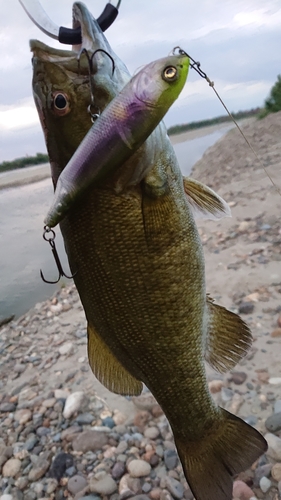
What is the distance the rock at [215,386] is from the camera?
3.39 m

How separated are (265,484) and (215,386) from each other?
3.10 feet

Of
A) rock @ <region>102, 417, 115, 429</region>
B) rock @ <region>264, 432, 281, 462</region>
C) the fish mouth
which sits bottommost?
rock @ <region>102, 417, 115, 429</region>

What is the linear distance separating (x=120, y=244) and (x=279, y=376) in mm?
2509

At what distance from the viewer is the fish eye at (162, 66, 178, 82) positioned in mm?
1015

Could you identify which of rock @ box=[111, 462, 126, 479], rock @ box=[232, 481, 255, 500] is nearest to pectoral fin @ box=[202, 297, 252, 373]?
rock @ box=[232, 481, 255, 500]

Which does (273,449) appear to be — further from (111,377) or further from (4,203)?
(4,203)

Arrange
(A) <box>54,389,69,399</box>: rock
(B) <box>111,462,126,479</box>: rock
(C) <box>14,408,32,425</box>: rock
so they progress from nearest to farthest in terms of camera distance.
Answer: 1. (B) <box>111,462,126,479</box>: rock
2. (C) <box>14,408,32,425</box>: rock
3. (A) <box>54,389,69,399</box>: rock

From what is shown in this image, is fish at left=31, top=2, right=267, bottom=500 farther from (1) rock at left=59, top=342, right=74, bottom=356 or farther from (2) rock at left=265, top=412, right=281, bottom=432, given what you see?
(1) rock at left=59, top=342, right=74, bottom=356

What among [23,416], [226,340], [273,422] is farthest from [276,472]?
[23,416]

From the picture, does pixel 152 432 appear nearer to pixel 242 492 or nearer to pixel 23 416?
pixel 242 492

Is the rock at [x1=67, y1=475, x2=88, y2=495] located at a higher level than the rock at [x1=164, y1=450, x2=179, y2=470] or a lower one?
lower

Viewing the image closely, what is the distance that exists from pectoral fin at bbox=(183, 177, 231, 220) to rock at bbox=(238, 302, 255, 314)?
9.25 ft

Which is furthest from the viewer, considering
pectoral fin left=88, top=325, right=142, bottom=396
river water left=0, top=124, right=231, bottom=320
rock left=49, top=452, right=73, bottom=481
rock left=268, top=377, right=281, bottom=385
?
river water left=0, top=124, right=231, bottom=320

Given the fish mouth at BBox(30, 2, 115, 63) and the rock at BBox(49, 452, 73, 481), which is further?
the rock at BBox(49, 452, 73, 481)
